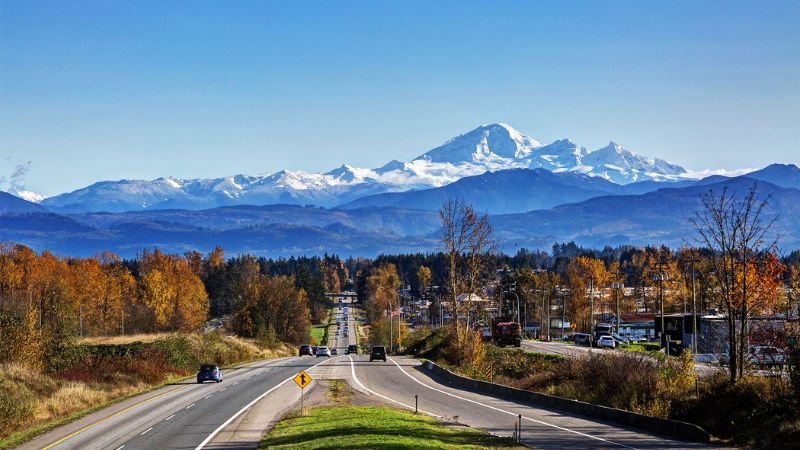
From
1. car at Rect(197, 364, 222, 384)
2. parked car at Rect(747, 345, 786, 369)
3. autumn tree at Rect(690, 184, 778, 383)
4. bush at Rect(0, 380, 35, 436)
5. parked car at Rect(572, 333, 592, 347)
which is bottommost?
car at Rect(197, 364, 222, 384)

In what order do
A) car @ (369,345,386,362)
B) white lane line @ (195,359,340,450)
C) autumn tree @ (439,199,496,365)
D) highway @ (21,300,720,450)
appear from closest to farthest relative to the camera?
highway @ (21,300,720,450)
white lane line @ (195,359,340,450)
autumn tree @ (439,199,496,365)
car @ (369,345,386,362)

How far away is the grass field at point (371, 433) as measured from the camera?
2834 centimetres

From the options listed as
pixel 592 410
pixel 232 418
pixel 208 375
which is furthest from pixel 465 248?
pixel 232 418

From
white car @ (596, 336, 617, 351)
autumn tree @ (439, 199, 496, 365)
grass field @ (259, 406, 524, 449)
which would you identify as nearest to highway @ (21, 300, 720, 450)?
grass field @ (259, 406, 524, 449)

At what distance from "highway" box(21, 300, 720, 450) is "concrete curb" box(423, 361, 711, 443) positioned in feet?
2.53

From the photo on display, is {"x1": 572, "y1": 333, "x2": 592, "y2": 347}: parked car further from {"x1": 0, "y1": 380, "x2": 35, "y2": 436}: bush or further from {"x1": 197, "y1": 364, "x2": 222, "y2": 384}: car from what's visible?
{"x1": 0, "y1": 380, "x2": 35, "y2": 436}: bush

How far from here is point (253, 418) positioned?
132 ft

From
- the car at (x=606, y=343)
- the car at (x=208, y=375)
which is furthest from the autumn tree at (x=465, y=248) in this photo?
the car at (x=208, y=375)

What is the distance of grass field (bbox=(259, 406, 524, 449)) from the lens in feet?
93.0

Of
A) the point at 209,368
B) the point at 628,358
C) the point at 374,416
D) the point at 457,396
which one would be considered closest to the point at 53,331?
the point at 209,368

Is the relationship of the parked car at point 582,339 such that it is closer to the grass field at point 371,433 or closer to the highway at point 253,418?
the highway at point 253,418

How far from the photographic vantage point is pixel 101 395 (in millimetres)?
51312

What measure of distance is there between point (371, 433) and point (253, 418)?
37.4ft

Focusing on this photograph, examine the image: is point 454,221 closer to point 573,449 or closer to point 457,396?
point 457,396
